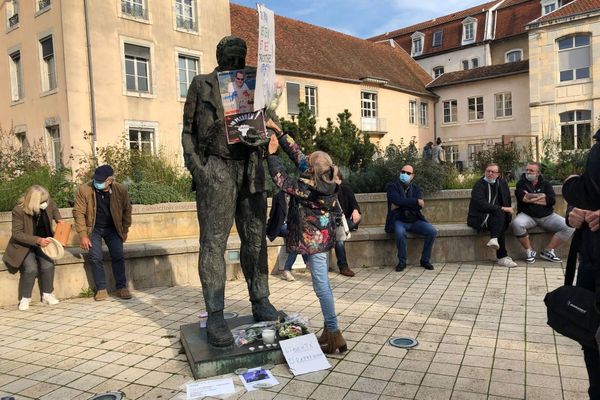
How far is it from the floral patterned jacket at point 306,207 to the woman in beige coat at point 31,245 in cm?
373

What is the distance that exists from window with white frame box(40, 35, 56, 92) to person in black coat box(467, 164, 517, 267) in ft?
59.9

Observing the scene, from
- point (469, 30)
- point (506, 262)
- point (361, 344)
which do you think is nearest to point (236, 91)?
point (361, 344)

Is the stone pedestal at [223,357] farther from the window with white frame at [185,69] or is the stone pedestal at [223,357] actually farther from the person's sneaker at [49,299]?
the window with white frame at [185,69]

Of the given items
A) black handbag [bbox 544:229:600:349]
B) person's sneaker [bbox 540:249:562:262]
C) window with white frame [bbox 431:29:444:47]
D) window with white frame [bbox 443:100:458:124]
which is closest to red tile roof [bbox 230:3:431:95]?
window with white frame [bbox 443:100:458:124]

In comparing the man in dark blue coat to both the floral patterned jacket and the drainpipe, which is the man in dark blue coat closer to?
the floral patterned jacket

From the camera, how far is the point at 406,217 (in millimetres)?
7953

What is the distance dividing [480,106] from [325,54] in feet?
40.6

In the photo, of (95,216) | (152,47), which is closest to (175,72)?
(152,47)

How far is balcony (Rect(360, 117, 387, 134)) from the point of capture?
1206 inches

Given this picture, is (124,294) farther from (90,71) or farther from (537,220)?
(90,71)

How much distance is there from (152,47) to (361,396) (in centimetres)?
2052

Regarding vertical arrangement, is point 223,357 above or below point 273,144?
below

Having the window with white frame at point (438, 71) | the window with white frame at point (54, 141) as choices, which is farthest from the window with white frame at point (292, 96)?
the window with white frame at point (438, 71)

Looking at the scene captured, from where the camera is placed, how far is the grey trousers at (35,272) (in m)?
Result: 6.19
